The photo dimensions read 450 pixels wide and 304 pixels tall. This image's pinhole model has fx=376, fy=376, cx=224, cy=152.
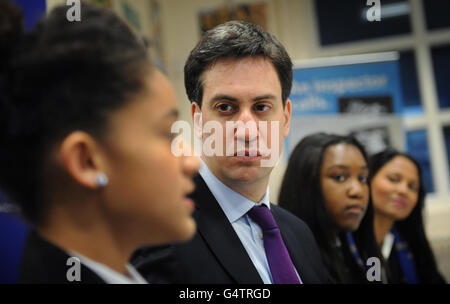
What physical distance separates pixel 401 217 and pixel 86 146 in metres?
0.84

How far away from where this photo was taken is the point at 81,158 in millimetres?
410

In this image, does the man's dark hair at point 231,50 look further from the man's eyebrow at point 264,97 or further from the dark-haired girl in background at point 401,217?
the dark-haired girl in background at point 401,217

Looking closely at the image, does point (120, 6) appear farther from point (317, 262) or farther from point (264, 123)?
point (317, 262)

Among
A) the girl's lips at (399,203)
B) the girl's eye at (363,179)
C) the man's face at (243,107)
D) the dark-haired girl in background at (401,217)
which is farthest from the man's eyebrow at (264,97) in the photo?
the girl's lips at (399,203)

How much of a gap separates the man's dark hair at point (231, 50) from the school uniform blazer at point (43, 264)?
29cm

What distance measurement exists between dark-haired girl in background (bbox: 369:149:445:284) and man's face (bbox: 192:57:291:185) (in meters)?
0.36

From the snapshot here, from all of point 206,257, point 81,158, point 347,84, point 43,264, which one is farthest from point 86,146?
point 347,84

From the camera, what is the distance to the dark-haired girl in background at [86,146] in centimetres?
40

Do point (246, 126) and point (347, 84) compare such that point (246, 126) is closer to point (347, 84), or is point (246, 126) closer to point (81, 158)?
point (81, 158)

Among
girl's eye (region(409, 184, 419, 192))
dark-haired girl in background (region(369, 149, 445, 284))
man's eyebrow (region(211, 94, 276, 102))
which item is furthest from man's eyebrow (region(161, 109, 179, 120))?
girl's eye (region(409, 184, 419, 192))

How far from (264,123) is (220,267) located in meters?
0.23

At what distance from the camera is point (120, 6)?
0.80m
